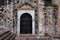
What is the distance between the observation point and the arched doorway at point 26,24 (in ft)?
46.0

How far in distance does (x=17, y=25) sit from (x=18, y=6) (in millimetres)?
1241

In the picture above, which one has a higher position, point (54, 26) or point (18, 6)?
point (18, 6)

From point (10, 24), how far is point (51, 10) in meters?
2.82

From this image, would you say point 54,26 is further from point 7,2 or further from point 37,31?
point 7,2

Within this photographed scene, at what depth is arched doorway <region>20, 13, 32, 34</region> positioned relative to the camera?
14016mm

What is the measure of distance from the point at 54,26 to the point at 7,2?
11.3ft

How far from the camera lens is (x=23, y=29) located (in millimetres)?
14055

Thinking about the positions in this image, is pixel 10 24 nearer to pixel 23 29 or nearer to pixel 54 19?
Answer: pixel 23 29

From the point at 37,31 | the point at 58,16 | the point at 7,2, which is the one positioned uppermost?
the point at 7,2

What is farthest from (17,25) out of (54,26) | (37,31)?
(54,26)

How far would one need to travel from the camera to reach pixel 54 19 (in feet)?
45.5

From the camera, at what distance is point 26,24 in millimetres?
14102

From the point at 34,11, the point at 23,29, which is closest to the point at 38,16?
the point at 34,11

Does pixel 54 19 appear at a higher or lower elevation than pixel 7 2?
lower
